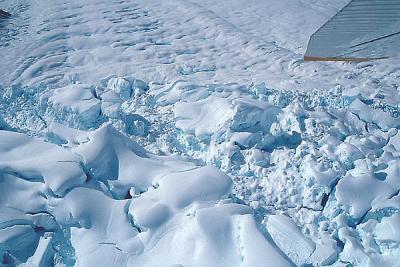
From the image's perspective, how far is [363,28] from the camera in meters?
2.61

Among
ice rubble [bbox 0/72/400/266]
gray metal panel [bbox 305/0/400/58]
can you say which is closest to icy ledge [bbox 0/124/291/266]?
ice rubble [bbox 0/72/400/266]

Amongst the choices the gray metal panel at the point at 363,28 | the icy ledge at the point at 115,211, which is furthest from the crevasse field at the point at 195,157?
the gray metal panel at the point at 363,28

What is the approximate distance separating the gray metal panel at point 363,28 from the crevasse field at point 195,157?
26.0 inches

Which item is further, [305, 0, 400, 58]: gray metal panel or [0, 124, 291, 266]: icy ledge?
[305, 0, 400, 58]: gray metal panel

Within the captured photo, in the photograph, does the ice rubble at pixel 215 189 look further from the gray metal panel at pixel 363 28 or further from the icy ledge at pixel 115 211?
the gray metal panel at pixel 363 28

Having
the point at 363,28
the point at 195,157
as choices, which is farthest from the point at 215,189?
the point at 363,28

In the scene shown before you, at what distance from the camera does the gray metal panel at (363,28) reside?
2.40 m

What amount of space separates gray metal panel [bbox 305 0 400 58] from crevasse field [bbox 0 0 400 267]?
660 millimetres

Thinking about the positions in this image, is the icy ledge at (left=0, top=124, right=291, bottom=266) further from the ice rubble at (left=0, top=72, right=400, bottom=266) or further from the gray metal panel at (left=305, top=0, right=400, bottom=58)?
the gray metal panel at (left=305, top=0, right=400, bottom=58)

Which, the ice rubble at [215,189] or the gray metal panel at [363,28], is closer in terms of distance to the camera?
the ice rubble at [215,189]

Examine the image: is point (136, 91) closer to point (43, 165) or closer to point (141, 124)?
point (141, 124)

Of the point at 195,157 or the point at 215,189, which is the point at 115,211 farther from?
the point at 195,157

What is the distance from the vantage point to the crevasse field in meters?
2.32

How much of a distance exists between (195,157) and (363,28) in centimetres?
176
